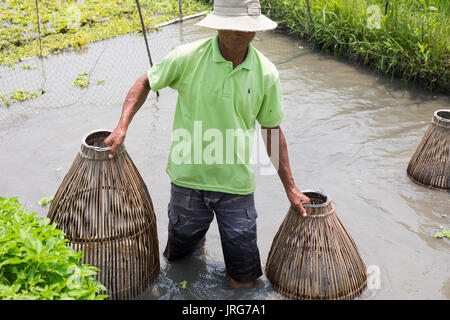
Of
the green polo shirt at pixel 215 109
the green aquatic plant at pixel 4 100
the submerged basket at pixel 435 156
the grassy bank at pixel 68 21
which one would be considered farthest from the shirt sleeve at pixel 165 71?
the grassy bank at pixel 68 21

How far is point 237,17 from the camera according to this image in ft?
11.1

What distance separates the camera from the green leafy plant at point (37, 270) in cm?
242

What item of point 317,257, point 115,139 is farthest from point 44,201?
point 317,257

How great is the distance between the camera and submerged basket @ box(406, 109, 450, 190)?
A: 553 cm

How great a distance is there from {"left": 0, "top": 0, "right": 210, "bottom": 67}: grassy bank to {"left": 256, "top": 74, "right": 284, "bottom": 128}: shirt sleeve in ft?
20.8

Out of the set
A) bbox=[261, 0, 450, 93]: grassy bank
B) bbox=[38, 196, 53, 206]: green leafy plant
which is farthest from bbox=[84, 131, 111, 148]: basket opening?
bbox=[261, 0, 450, 93]: grassy bank

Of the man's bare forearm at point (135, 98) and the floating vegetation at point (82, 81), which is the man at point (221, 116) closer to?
the man's bare forearm at point (135, 98)

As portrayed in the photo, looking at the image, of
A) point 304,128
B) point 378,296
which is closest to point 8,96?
point 304,128

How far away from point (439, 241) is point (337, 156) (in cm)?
182

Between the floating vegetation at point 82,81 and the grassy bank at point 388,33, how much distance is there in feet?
12.6

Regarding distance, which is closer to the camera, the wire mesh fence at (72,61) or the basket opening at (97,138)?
the basket opening at (97,138)

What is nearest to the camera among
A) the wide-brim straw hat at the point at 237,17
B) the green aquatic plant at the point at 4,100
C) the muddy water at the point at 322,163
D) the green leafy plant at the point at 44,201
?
the wide-brim straw hat at the point at 237,17

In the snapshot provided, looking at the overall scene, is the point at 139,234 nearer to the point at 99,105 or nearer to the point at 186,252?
the point at 186,252

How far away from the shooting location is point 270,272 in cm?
415
